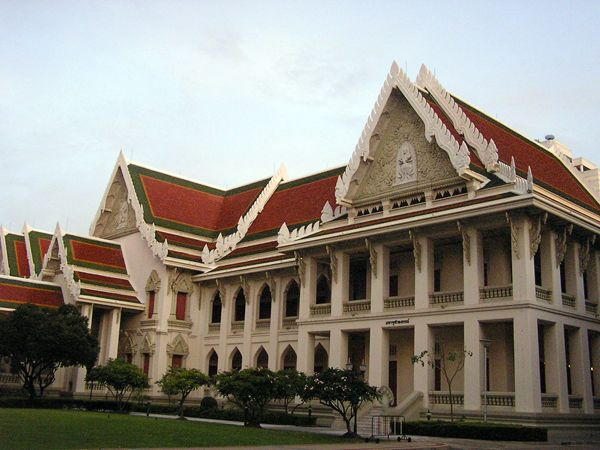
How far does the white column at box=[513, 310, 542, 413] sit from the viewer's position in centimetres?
2117

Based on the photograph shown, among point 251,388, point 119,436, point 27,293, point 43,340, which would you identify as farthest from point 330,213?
point 27,293

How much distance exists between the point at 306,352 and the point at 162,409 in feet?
26.6

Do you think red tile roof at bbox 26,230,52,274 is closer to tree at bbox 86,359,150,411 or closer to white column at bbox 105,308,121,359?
white column at bbox 105,308,121,359

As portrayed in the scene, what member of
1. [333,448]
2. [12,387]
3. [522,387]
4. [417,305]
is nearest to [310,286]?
[417,305]

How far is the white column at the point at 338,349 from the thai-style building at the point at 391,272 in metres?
0.06

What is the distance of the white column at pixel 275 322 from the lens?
106 feet

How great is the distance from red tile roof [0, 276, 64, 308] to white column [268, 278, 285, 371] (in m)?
11.6

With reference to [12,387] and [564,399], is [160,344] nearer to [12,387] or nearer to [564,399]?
[12,387]

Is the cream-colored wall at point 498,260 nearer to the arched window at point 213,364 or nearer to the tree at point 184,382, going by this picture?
the tree at point 184,382

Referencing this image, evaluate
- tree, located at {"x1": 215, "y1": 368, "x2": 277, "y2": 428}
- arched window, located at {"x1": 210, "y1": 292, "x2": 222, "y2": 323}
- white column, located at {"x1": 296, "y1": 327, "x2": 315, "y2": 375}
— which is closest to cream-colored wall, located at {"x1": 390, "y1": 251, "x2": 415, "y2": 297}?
white column, located at {"x1": 296, "y1": 327, "x2": 315, "y2": 375}

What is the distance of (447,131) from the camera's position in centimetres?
2531

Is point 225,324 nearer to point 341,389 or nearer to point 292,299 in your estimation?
point 292,299

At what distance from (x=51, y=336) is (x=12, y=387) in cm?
673

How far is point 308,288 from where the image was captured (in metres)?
29.3
